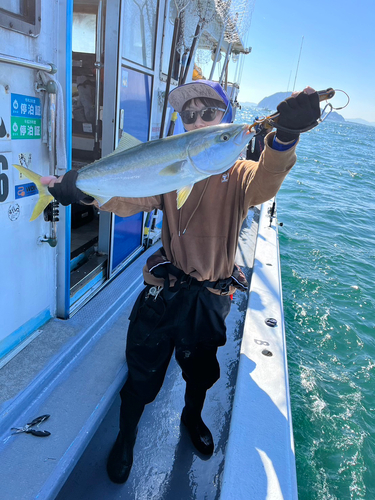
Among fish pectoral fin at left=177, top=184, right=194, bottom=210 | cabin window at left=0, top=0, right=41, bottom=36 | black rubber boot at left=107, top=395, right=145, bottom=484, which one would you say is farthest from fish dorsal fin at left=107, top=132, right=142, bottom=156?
black rubber boot at left=107, top=395, right=145, bottom=484

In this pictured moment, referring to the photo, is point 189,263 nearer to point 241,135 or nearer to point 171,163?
point 171,163

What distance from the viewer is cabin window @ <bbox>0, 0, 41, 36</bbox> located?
198 cm

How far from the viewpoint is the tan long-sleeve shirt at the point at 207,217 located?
203 cm

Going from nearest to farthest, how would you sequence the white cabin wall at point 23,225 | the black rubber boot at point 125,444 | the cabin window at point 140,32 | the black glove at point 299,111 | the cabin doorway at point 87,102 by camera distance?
the black glove at point 299,111, the white cabin wall at point 23,225, the black rubber boot at point 125,444, the cabin window at point 140,32, the cabin doorway at point 87,102

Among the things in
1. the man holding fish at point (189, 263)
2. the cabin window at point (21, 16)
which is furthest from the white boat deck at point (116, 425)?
the cabin window at point (21, 16)

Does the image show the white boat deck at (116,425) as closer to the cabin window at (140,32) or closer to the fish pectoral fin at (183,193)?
the fish pectoral fin at (183,193)

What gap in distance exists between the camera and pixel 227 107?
1994 millimetres

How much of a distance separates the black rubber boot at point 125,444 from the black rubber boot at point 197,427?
38 cm

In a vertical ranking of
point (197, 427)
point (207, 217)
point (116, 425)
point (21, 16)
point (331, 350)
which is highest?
point (21, 16)

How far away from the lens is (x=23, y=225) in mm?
2504

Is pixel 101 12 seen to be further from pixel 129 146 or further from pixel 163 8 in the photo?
pixel 129 146

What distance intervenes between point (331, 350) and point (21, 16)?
544 cm

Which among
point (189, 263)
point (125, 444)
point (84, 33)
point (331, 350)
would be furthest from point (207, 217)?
point (84, 33)

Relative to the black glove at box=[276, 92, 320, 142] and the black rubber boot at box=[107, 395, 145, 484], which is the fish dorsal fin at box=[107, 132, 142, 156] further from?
the black rubber boot at box=[107, 395, 145, 484]
